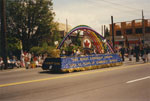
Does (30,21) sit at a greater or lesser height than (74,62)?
greater

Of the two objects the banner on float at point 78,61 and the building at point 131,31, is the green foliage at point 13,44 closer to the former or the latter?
the banner on float at point 78,61

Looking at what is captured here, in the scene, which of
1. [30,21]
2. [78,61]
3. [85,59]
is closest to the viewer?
[78,61]

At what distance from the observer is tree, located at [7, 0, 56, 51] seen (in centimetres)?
2994

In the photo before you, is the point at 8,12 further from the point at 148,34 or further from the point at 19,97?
the point at 148,34

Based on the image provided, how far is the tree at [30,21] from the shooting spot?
98.2ft

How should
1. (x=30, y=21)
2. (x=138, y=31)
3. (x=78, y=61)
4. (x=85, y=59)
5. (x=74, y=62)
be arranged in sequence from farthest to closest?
(x=138, y=31) → (x=30, y=21) → (x=85, y=59) → (x=78, y=61) → (x=74, y=62)

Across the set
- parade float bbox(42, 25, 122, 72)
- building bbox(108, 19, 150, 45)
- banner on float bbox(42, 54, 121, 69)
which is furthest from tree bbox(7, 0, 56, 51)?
building bbox(108, 19, 150, 45)

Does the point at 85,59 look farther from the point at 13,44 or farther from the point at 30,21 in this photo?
the point at 13,44

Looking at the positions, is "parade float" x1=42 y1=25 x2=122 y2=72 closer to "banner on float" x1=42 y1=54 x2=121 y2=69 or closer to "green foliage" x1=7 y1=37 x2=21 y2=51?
"banner on float" x1=42 y1=54 x2=121 y2=69

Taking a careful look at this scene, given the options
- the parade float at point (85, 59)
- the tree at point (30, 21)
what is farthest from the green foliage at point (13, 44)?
the parade float at point (85, 59)

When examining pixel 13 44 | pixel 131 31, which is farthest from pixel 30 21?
pixel 131 31

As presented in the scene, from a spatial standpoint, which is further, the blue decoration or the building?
the building

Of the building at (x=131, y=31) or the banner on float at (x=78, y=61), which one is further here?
the building at (x=131, y=31)

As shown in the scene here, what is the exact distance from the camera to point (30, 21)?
3067cm
